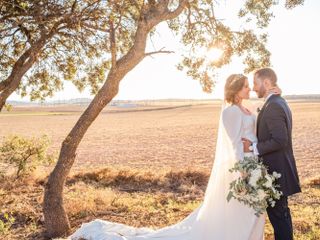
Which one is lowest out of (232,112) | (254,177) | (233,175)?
(233,175)

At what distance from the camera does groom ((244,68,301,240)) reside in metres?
6.50

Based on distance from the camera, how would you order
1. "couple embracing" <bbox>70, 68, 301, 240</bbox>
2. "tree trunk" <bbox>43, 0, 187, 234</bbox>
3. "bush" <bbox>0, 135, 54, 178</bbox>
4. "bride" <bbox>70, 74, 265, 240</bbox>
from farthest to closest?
1. "bush" <bbox>0, 135, 54, 178</bbox>
2. "tree trunk" <bbox>43, 0, 187, 234</bbox>
3. "bride" <bbox>70, 74, 265, 240</bbox>
4. "couple embracing" <bbox>70, 68, 301, 240</bbox>

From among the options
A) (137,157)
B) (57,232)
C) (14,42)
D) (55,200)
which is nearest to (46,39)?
(14,42)

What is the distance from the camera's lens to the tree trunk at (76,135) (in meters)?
10.1

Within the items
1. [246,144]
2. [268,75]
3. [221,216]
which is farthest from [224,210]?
[268,75]

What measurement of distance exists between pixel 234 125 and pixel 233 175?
910 mm

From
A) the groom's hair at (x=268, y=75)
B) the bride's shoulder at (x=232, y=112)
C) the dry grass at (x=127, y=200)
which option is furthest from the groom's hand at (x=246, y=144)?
the dry grass at (x=127, y=200)

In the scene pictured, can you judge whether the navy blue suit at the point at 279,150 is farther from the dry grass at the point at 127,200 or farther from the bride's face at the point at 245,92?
the dry grass at the point at 127,200

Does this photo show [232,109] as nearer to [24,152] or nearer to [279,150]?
[279,150]

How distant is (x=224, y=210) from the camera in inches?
303

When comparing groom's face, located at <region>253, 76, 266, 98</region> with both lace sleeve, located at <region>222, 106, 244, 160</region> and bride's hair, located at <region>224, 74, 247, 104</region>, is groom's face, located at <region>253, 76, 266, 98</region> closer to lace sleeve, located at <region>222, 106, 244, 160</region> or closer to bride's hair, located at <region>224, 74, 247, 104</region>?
bride's hair, located at <region>224, 74, 247, 104</region>

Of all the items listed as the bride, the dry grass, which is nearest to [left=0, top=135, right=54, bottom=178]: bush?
the dry grass

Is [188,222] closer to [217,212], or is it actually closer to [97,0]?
[217,212]

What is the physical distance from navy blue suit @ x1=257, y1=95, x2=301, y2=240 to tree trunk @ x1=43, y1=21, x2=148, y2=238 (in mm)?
4114
